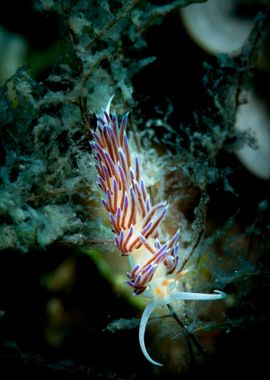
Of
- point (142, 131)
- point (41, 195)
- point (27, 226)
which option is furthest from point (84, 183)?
point (142, 131)

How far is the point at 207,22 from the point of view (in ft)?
13.2

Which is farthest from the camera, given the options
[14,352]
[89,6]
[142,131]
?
[142,131]

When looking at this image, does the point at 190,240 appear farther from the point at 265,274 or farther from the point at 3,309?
the point at 3,309

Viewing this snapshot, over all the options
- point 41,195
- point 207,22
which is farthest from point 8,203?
point 207,22

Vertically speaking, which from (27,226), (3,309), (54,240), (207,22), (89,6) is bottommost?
(3,309)

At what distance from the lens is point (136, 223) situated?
8.22 ft

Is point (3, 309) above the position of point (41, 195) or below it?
below

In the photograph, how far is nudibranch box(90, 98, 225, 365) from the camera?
7.76 feet

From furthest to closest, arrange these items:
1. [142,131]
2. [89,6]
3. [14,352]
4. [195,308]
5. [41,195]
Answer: [142,131] → [195,308] → [41,195] → [14,352] → [89,6]

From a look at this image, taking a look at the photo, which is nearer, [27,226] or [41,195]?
[27,226]

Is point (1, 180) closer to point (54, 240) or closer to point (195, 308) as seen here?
point (54, 240)

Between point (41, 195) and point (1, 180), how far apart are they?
341mm

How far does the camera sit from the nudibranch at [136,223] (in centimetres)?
237

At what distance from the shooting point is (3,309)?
307cm
